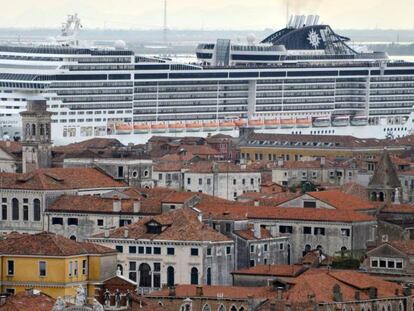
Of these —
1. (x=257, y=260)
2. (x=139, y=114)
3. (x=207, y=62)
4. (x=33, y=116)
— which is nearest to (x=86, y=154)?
(x=33, y=116)

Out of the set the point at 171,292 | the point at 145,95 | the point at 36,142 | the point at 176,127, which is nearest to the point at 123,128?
the point at 176,127

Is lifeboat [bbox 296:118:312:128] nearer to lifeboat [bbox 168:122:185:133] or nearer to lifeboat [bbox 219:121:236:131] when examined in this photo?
lifeboat [bbox 219:121:236:131]

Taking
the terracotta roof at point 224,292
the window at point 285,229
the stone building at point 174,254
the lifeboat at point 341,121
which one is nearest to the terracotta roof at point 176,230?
the stone building at point 174,254

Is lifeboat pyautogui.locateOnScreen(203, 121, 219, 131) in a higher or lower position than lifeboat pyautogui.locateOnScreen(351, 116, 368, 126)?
higher

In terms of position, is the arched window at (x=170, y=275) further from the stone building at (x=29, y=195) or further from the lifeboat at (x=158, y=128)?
the lifeboat at (x=158, y=128)

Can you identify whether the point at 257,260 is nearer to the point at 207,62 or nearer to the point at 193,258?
the point at 193,258

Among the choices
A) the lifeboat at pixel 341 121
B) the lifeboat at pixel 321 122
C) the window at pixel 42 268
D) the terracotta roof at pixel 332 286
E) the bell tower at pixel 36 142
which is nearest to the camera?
the terracotta roof at pixel 332 286

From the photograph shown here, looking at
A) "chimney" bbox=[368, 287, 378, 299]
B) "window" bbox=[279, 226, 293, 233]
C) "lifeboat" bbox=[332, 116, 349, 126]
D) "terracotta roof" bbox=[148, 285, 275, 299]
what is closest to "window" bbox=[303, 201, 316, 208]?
"window" bbox=[279, 226, 293, 233]
